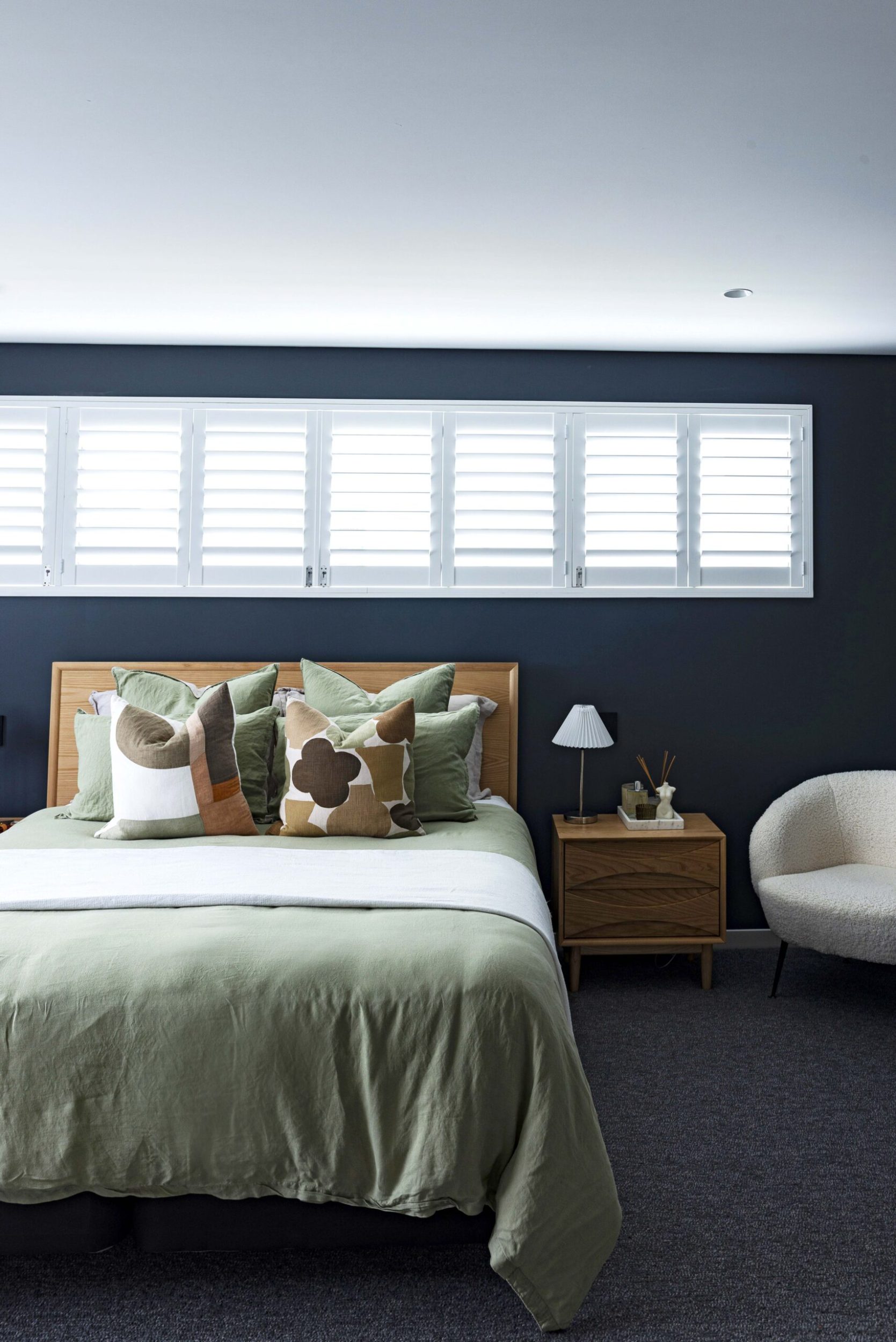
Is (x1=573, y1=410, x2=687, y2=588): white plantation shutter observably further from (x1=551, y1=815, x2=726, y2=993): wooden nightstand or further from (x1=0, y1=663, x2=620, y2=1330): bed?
(x1=0, y1=663, x2=620, y2=1330): bed

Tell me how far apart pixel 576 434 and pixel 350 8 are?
87.5 inches

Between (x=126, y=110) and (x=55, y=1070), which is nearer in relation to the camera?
(x=55, y=1070)

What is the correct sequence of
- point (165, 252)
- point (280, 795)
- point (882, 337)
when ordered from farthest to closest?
point (882, 337) → point (280, 795) → point (165, 252)

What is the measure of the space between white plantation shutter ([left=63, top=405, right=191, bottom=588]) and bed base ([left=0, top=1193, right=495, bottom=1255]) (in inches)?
99.3

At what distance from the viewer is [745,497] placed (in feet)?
12.5

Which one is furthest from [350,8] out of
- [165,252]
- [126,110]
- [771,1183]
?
[771,1183]

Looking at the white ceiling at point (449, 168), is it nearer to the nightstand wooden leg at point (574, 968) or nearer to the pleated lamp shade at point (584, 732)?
the pleated lamp shade at point (584, 732)

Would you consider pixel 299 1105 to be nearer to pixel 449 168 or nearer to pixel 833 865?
pixel 449 168

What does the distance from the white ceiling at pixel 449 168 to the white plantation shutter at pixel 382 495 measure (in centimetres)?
41

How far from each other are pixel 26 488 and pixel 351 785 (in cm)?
206

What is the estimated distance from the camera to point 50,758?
143 inches

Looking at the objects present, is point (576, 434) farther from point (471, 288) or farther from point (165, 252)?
point (165, 252)

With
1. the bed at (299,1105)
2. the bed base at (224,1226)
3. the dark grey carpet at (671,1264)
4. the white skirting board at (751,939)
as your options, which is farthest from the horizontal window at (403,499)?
the bed base at (224,1226)

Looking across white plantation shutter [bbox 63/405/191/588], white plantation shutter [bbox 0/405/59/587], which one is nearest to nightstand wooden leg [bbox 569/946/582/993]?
white plantation shutter [bbox 63/405/191/588]
